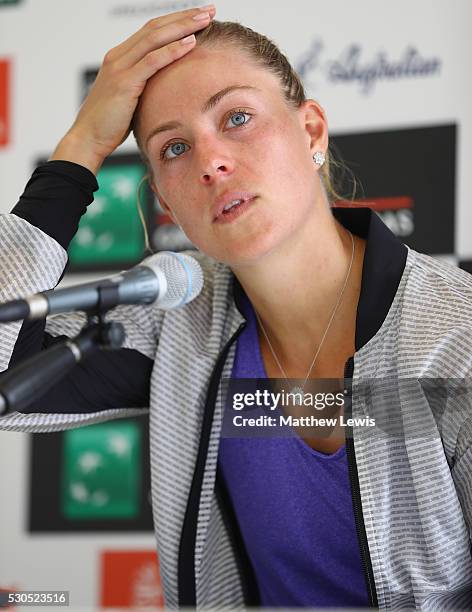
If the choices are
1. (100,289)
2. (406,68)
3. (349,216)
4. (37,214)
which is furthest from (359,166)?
(100,289)

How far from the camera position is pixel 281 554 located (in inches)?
50.5

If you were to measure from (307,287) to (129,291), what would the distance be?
52 cm

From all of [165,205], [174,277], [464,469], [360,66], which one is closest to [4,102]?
[360,66]

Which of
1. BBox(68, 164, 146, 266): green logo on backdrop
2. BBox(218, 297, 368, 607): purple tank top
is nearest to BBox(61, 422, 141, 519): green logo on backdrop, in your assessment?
BBox(68, 164, 146, 266): green logo on backdrop

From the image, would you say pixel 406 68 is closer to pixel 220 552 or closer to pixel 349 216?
pixel 349 216

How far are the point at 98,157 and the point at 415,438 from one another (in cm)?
67

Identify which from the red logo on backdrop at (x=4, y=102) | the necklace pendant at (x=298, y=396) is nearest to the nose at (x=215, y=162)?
the necklace pendant at (x=298, y=396)

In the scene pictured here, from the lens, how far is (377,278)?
1.18 metres

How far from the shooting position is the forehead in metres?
1.15

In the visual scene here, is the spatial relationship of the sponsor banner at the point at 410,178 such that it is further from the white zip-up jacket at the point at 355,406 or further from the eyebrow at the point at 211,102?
the eyebrow at the point at 211,102

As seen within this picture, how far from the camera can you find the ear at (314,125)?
128cm

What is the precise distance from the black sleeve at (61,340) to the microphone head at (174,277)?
34 cm

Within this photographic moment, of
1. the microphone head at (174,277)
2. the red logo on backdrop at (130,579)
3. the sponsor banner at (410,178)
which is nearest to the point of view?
the microphone head at (174,277)

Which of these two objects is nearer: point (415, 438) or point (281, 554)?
point (415, 438)
